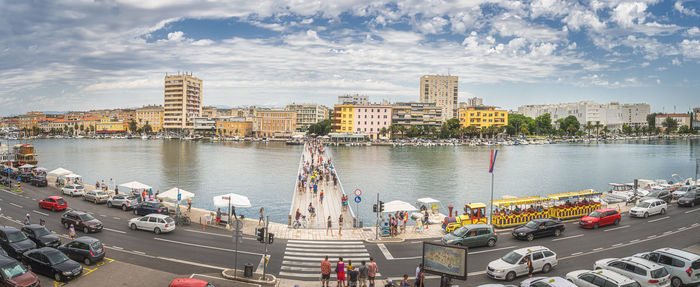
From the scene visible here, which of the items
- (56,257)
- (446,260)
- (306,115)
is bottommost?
(56,257)

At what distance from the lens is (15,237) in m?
17.8

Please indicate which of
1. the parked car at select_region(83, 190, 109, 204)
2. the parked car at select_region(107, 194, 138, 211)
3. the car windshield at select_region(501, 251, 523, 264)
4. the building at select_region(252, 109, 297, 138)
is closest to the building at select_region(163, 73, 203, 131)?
the building at select_region(252, 109, 297, 138)

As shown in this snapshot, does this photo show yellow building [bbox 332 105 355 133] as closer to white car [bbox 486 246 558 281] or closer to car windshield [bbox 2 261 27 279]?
white car [bbox 486 246 558 281]

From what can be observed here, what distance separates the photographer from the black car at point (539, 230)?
836 inches

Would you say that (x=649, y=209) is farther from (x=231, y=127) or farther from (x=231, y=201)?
(x=231, y=127)

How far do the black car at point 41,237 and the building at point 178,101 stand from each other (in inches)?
6217

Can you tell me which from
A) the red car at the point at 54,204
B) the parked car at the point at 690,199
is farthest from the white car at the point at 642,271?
the red car at the point at 54,204

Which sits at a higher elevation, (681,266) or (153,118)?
(153,118)

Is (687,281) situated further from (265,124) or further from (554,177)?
(265,124)

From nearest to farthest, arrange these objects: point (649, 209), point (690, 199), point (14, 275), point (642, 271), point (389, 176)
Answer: point (14, 275), point (642, 271), point (649, 209), point (690, 199), point (389, 176)

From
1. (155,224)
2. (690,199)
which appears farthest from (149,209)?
(690,199)

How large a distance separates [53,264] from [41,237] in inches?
→ 180

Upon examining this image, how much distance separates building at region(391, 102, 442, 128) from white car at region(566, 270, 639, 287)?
461 ft

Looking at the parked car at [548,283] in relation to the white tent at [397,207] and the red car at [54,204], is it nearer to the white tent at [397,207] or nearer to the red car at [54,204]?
the white tent at [397,207]
